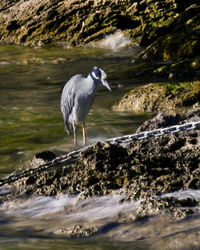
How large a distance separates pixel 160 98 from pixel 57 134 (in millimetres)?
1832

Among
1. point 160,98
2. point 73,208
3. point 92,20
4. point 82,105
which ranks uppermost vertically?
point 92,20

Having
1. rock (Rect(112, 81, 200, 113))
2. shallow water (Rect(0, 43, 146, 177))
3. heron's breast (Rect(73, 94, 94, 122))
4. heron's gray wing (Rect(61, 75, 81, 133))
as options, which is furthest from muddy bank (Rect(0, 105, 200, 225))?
rock (Rect(112, 81, 200, 113))

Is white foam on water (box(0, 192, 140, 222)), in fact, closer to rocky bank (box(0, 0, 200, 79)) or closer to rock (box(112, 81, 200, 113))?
rock (box(112, 81, 200, 113))

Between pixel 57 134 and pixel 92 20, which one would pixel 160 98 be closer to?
pixel 57 134

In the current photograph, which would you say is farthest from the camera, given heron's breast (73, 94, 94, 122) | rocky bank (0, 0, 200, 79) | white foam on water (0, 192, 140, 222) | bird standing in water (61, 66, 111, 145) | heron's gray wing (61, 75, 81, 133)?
rocky bank (0, 0, 200, 79)

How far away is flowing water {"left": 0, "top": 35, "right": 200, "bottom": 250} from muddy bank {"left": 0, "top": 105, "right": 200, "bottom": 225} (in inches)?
4.0

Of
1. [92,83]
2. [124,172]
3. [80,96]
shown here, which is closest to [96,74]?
[92,83]

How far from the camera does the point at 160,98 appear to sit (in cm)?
762

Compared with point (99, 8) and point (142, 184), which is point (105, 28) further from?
point (142, 184)

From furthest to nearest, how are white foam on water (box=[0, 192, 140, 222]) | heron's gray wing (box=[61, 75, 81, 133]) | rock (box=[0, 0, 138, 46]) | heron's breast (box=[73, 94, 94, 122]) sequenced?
rock (box=[0, 0, 138, 46]) < heron's gray wing (box=[61, 75, 81, 133]) < heron's breast (box=[73, 94, 94, 122]) < white foam on water (box=[0, 192, 140, 222])

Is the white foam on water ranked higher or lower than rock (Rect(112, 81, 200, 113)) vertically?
lower

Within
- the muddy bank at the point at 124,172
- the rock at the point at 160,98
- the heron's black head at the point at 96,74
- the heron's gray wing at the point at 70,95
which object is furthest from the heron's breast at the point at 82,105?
the rock at the point at 160,98

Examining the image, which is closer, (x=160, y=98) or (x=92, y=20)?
(x=160, y=98)

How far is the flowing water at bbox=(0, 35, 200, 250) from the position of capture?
9.66 ft
